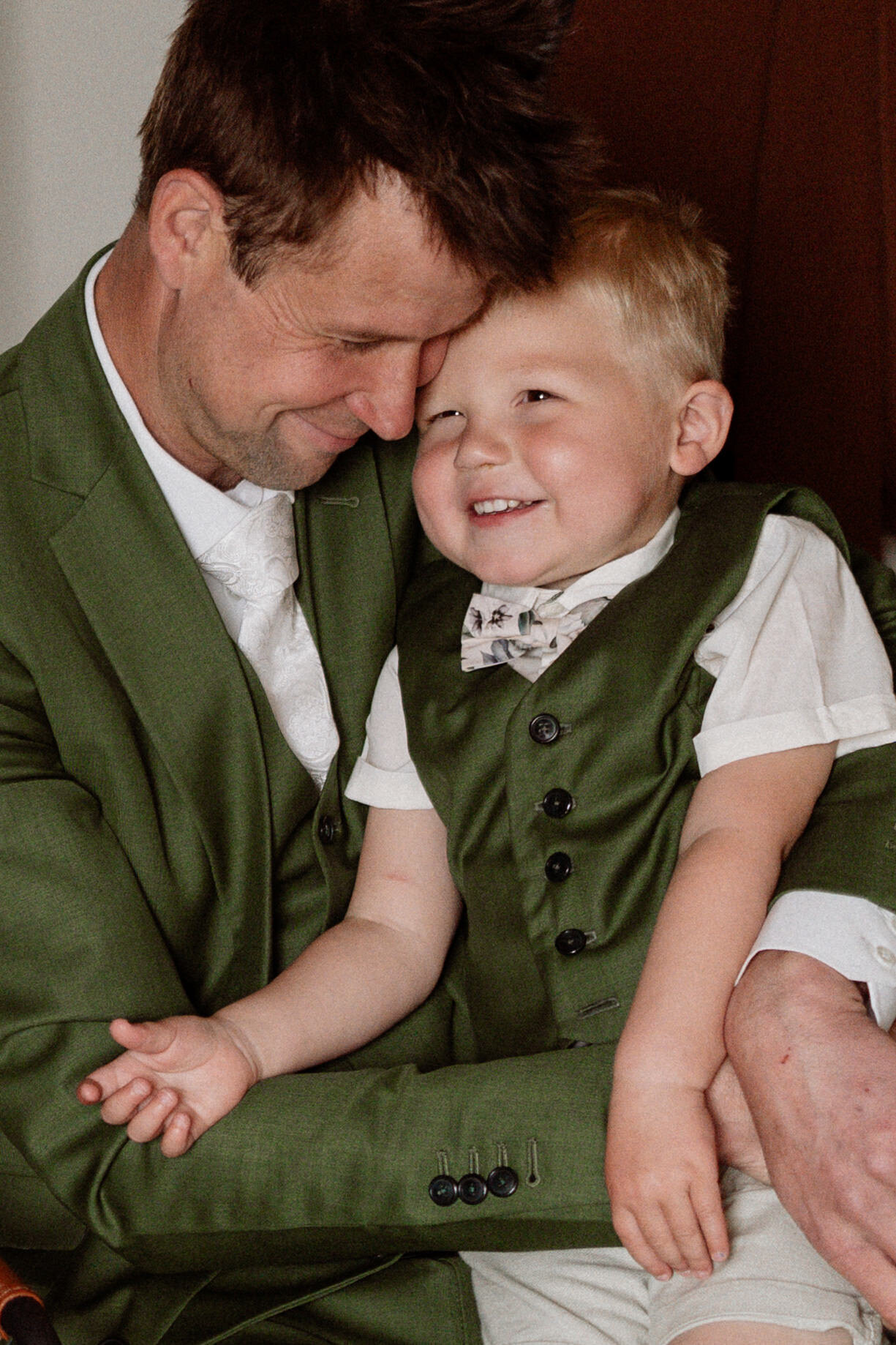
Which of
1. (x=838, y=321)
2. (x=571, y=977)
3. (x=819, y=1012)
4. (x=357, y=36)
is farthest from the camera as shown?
(x=838, y=321)

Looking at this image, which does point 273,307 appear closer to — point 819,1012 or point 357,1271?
point 819,1012

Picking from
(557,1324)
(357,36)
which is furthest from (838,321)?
(557,1324)

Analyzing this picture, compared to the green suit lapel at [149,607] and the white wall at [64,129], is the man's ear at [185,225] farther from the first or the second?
the white wall at [64,129]

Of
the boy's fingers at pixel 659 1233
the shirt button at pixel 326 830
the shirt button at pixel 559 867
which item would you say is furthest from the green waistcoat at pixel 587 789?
the boy's fingers at pixel 659 1233

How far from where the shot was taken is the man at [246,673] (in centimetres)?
139

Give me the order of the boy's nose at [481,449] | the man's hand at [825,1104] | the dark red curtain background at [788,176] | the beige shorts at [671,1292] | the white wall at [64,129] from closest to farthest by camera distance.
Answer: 1. the man's hand at [825,1104]
2. the beige shorts at [671,1292]
3. the boy's nose at [481,449]
4. the dark red curtain background at [788,176]
5. the white wall at [64,129]

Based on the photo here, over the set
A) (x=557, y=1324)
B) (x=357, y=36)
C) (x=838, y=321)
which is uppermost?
(x=357, y=36)

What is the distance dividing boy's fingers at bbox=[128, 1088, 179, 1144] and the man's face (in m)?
0.69

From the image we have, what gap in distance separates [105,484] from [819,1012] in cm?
89

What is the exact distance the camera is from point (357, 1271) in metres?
1.56

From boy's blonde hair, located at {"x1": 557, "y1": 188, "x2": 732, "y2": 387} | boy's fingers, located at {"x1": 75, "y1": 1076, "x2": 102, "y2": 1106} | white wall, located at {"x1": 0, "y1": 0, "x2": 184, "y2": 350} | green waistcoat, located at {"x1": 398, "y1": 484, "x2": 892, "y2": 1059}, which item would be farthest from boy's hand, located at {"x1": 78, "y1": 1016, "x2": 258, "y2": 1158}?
white wall, located at {"x1": 0, "y1": 0, "x2": 184, "y2": 350}

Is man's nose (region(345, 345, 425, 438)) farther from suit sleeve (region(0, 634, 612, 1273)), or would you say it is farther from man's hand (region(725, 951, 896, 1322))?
man's hand (region(725, 951, 896, 1322))

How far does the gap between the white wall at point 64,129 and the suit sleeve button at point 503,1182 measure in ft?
6.99

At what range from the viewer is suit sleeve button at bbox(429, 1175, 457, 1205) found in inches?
53.7
